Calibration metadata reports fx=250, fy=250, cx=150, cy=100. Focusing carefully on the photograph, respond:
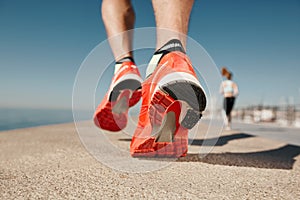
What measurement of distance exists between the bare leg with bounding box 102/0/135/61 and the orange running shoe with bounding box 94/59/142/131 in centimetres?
7

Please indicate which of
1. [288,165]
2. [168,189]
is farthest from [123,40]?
[288,165]

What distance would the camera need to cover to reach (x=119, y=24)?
1.27 m

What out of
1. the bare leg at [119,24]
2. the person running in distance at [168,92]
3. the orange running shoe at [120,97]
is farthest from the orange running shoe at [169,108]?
the bare leg at [119,24]

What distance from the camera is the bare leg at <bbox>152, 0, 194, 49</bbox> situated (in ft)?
2.80

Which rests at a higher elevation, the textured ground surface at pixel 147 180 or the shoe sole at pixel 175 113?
the shoe sole at pixel 175 113

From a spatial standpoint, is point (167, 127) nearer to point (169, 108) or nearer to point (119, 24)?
point (169, 108)

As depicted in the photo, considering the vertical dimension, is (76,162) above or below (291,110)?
below

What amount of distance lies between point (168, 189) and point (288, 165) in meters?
0.68

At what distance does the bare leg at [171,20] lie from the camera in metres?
0.85

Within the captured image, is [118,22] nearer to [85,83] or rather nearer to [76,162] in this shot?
[85,83]

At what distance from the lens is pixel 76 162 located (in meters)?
0.93

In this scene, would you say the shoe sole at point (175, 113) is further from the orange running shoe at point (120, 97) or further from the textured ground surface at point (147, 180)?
the orange running shoe at point (120, 97)

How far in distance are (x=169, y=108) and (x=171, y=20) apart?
312mm

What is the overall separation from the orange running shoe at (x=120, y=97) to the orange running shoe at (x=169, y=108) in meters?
0.29
